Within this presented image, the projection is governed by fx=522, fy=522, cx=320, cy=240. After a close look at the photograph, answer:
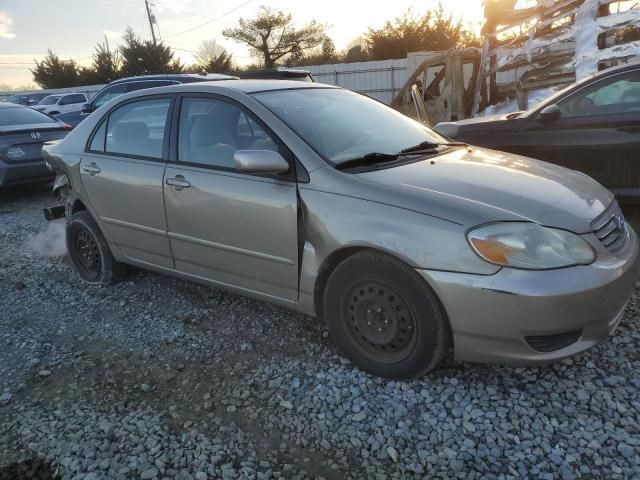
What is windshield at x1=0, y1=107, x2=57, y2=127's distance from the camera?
25.5ft

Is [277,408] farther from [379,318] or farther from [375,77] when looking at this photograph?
[375,77]

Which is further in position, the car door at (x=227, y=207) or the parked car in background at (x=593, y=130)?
the parked car in background at (x=593, y=130)

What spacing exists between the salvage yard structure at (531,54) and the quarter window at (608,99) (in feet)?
11.9

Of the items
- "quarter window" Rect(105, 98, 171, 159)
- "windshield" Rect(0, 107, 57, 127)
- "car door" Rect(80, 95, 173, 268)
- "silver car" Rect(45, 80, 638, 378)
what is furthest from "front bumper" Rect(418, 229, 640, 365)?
"windshield" Rect(0, 107, 57, 127)

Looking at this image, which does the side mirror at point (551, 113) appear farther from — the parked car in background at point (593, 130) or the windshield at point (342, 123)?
the windshield at point (342, 123)

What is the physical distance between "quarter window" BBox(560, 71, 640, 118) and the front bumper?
2.83m

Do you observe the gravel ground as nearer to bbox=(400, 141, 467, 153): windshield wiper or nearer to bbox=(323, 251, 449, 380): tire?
bbox=(323, 251, 449, 380): tire

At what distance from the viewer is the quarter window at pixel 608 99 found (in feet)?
15.6

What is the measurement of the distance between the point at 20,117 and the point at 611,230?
8257 millimetres

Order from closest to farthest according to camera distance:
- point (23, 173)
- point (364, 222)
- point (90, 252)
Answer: point (364, 222), point (90, 252), point (23, 173)

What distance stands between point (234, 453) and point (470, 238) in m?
1.48

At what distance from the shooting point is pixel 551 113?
4914 millimetres

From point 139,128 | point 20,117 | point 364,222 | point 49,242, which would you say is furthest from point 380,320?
point 20,117

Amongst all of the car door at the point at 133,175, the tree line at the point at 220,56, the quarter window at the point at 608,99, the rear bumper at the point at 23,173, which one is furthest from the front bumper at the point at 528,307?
the tree line at the point at 220,56
